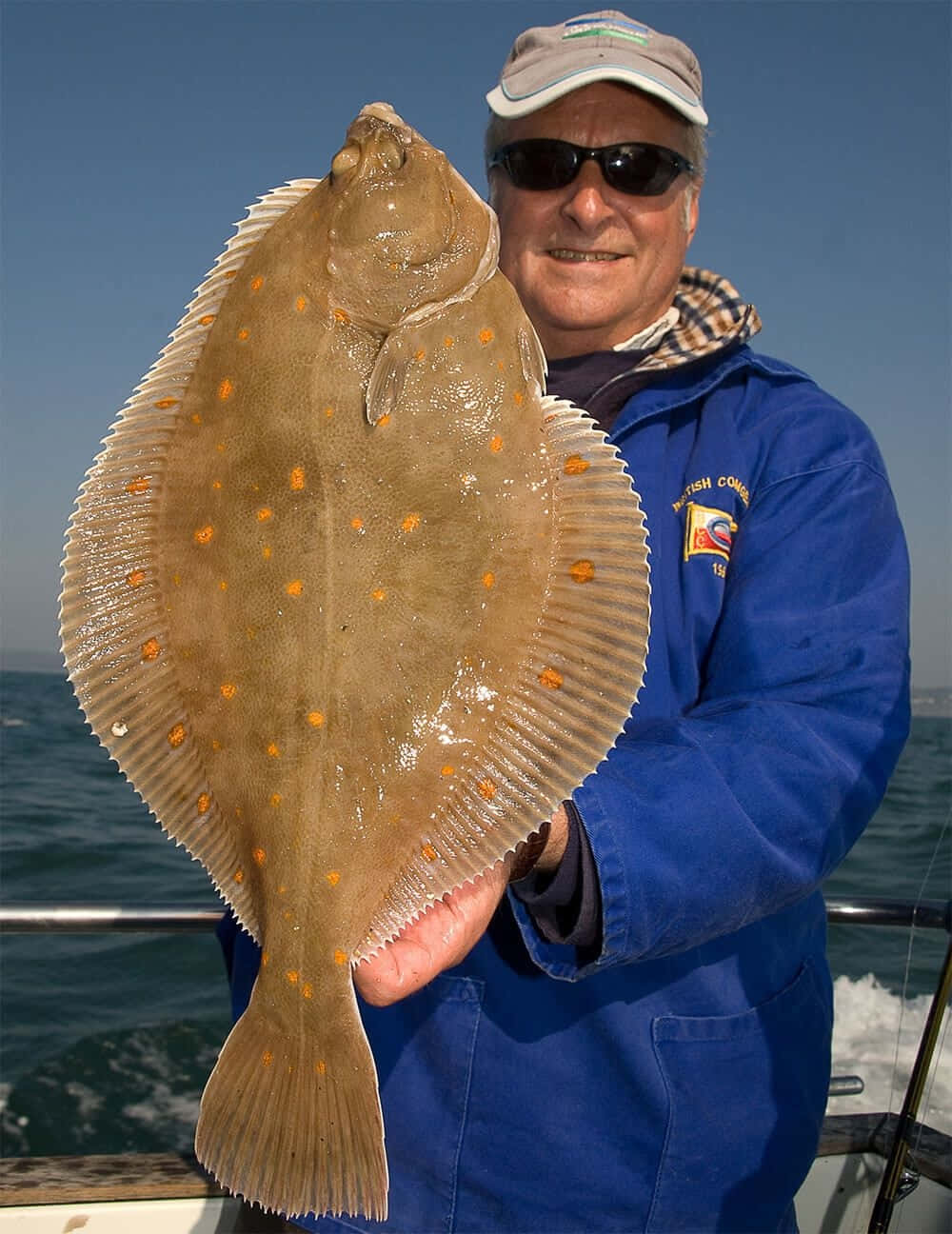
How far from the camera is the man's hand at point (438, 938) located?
5.64ft

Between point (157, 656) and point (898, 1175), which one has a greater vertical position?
point (157, 656)

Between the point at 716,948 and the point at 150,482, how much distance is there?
1519mm

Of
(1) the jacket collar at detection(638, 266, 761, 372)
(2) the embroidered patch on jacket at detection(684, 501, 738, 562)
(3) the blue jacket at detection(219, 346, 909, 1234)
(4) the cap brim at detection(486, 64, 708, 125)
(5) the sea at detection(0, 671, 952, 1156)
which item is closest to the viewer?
(3) the blue jacket at detection(219, 346, 909, 1234)

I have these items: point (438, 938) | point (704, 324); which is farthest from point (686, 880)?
point (704, 324)

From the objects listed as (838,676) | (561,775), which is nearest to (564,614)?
(561,775)

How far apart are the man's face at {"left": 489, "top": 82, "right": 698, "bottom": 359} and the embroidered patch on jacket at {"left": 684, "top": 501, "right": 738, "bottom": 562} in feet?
2.69

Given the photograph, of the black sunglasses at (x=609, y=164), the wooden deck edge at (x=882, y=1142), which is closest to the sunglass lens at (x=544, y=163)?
the black sunglasses at (x=609, y=164)

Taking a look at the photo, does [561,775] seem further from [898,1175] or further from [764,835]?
[898,1175]

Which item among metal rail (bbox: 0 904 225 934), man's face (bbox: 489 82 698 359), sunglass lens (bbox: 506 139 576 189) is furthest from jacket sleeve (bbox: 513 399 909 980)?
metal rail (bbox: 0 904 225 934)

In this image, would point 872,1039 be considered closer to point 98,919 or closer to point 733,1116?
point 733,1116

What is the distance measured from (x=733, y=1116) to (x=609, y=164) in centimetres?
236

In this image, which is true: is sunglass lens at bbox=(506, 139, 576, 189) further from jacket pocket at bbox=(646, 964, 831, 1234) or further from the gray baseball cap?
jacket pocket at bbox=(646, 964, 831, 1234)

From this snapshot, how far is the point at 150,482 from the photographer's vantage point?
6.11 feet

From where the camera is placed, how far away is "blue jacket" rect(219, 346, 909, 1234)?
2064mm
